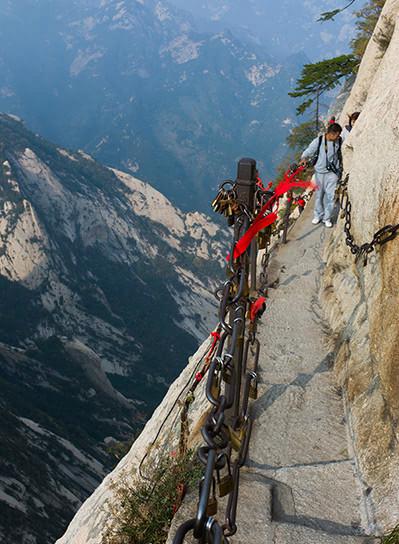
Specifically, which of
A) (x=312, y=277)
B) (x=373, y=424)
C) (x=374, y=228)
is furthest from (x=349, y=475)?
(x=312, y=277)

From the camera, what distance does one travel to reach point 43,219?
368 feet

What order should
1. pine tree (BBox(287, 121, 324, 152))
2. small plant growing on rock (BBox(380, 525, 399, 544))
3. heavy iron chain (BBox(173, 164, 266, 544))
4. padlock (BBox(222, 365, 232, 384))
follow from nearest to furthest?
heavy iron chain (BBox(173, 164, 266, 544)) < padlock (BBox(222, 365, 232, 384)) < small plant growing on rock (BBox(380, 525, 399, 544)) < pine tree (BBox(287, 121, 324, 152))

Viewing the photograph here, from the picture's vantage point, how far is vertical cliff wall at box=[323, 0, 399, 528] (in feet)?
15.1

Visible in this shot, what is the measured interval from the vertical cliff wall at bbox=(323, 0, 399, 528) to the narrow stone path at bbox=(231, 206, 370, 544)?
0.26 meters

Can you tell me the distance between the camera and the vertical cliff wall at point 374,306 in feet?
15.1

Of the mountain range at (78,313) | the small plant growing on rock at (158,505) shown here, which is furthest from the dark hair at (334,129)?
the mountain range at (78,313)

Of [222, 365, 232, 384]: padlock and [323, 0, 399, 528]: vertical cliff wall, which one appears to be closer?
[222, 365, 232, 384]: padlock

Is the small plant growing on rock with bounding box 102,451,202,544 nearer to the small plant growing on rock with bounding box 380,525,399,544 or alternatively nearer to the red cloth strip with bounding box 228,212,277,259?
the small plant growing on rock with bounding box 380,525,399,544

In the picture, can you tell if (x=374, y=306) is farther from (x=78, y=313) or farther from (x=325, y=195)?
(x=78, y=313)

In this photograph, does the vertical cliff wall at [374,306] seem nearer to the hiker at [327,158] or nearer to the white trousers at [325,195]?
the hiker at [327,158]

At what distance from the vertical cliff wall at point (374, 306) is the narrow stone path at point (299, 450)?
0.84 feet

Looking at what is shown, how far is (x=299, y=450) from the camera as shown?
17.9 ft

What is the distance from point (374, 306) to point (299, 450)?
204 centimetres

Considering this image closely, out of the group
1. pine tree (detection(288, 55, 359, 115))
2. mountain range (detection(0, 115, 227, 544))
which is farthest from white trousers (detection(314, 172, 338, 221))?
mountain range (detection(0, 115, 227, 544))
